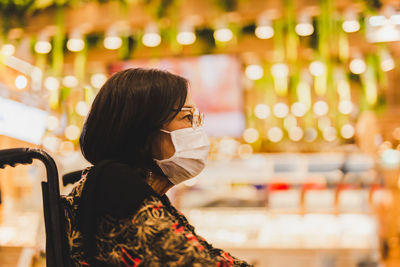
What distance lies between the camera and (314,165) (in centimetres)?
766

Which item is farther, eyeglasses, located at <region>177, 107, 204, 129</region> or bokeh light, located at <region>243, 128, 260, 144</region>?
bokeh light, located at <region>243, 128, 260, 144</region>

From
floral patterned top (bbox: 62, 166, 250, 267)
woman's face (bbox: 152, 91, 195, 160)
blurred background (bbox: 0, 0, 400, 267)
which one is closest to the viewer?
floral patterned top (bbox: 62, 166, 250, 267)

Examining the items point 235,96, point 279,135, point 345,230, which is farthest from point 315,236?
point 279,135

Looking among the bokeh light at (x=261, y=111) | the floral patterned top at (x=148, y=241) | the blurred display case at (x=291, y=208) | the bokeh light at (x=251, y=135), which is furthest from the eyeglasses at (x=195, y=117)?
the bokeh light at (x=251, y=135)

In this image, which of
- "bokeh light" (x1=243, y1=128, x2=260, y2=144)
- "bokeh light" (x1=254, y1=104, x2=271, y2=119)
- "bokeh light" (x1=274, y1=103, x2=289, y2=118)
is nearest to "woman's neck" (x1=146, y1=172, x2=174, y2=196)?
"bokeh light" (x1=254, y1=104, x2=271, y2=119)

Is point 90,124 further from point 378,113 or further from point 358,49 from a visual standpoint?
point 378,113

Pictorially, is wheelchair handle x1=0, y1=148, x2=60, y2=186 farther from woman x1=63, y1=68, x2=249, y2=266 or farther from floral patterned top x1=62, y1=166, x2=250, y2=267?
floral patterned top x1=62, y1=166, x2=250, y2=267

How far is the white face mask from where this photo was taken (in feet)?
4.52

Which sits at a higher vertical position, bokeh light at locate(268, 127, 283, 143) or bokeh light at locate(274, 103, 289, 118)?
bokeh light at locate(268, 127, 283, 143)

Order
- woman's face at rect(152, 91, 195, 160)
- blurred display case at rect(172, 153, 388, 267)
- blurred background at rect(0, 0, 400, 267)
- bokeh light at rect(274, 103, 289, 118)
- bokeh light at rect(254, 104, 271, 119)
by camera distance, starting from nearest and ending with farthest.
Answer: woman's face at rect(152, 91, 195, 160) → blurred background at rect(0, 0, 400, 267) → blurred display case at rect(172, 153, 388, 267) → bokeh light at rect(254, 104, 271, 119) → bokeh light at rect(274, 103, 289, 118)

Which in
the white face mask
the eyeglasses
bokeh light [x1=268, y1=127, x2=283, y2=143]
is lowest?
the white face mask

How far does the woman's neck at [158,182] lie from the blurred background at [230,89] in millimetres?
863

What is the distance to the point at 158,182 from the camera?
1410mm

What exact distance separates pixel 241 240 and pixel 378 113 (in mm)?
5079
